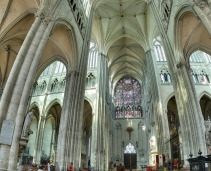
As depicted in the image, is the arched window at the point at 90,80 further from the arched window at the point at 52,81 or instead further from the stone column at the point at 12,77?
the stone column at the point at 12,77

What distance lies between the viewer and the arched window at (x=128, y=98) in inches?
1297

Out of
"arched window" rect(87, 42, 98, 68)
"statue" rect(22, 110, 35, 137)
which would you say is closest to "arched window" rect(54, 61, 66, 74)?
"arched window" rect(87, 42, 98, 68)

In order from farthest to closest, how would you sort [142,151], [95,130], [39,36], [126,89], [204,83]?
[126,89]
[142,151]
[204,83]
[95,130]
[39,36]

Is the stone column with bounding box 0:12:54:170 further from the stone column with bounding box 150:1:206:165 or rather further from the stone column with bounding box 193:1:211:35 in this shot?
the stone column with bounding box 150:1:206:165

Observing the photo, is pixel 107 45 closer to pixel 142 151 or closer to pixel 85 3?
pixel 85 3

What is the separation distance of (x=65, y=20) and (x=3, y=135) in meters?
8.10

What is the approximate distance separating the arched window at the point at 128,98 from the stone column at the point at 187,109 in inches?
794

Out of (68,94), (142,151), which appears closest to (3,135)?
(68,94)

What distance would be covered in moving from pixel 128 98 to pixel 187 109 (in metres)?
22.8

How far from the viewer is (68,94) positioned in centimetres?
1271

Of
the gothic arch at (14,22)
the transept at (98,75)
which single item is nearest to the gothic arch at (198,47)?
the transept at (98,75)

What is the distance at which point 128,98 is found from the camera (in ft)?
113

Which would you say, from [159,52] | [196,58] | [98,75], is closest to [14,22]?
[98,75]

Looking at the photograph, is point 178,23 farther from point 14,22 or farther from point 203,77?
point 203,77
